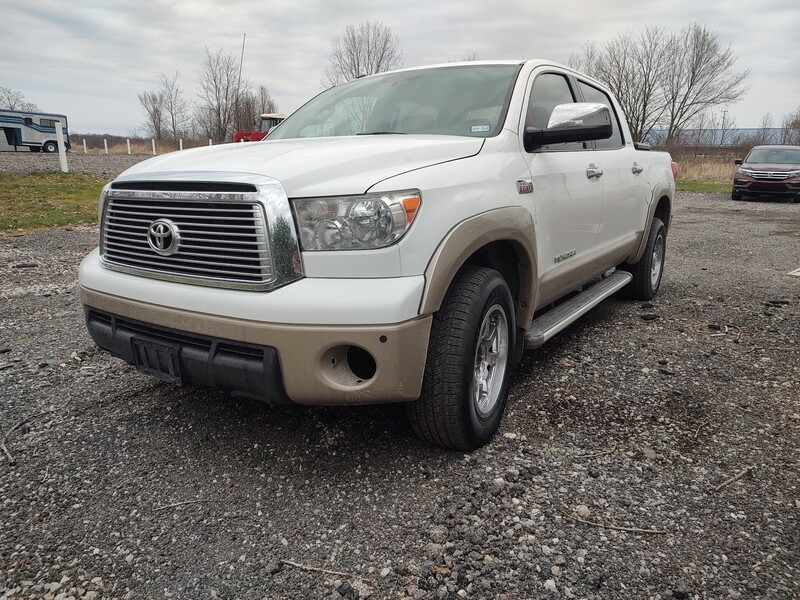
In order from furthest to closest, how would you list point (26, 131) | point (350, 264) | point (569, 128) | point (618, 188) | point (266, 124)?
1. point (26, 131)
2. point (266, 124)
3. point (618, 188)
4. point (569, 128)
5. point (350, 264)

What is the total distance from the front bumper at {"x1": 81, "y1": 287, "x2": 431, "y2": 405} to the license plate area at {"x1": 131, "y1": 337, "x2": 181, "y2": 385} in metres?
0.01

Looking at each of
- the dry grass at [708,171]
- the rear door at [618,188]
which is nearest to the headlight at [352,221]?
the rear door at [618,188]

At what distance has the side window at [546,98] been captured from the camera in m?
3.29

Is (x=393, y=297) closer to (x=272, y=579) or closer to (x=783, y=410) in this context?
(x=272, y=579)

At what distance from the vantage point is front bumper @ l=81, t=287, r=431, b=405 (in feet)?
6.92

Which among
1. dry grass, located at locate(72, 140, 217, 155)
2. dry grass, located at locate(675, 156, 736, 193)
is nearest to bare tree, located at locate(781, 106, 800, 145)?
dry grass, located at locate(675, 156, 736, 193)

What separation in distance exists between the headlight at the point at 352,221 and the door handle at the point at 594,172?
189cm

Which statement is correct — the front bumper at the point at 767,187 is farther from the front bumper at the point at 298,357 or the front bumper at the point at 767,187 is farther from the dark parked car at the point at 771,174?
the front bumper at the point at 298,357

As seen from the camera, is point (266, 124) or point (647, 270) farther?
point (266, 124)

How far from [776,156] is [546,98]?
17.5 meters

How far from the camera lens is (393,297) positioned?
2098 mm

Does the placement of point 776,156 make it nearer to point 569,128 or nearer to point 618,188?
point 618,188

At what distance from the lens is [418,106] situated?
3326mm

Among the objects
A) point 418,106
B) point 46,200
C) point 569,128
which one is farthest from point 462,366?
point 46,200
